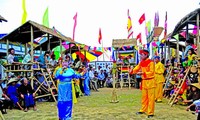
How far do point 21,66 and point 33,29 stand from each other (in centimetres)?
167

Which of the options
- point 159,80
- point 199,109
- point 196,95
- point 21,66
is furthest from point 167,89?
point 199,109

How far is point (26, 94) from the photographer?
32.8 ft

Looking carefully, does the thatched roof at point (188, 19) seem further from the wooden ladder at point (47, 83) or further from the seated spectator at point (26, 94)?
the seated spectator at point (26, 94)

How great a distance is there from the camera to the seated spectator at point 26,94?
385 inches

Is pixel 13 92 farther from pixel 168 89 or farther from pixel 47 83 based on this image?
pixel 168 89

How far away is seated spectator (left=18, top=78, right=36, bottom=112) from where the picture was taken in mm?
9781

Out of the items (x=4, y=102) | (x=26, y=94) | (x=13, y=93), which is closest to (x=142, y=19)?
(x=26, y=94)

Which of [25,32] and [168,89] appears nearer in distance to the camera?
[25,32]

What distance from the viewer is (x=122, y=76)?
21.1 meters

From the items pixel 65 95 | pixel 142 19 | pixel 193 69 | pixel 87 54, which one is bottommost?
pixel 65 95

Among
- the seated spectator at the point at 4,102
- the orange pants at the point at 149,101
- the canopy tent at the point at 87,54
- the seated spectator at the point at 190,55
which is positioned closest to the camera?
the orange pants at the point at 149,101

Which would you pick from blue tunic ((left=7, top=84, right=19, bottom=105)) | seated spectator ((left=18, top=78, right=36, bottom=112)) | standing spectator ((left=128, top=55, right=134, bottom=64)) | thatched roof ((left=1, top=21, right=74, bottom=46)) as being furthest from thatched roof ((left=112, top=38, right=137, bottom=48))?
blue tunic ((left=7, top=84, right=19, bottom=105))

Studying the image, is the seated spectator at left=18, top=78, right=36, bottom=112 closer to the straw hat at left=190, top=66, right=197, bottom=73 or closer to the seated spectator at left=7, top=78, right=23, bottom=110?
the seated spectator at left=7, top=78, right=23, bottom=110

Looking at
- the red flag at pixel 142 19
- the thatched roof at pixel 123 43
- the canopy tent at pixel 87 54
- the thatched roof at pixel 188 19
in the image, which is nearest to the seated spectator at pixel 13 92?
the thatched roof at pixel 188 19
